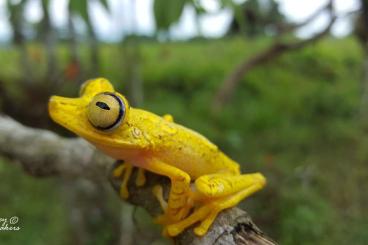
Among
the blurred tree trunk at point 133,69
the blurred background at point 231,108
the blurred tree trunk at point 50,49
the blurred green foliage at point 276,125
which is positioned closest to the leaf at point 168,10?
the blurred background at point 231,108

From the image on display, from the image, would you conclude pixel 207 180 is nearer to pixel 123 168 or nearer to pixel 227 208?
pixel 227 208

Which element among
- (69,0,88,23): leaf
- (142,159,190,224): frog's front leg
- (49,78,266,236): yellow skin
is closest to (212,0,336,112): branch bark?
(69,0,88,23): leaf

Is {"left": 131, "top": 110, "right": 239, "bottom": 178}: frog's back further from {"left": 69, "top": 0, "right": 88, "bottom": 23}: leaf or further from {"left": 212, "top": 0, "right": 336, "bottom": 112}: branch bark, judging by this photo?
{"left": 212, "top": 0, "right": 336, "bottom": 112}: branch bark

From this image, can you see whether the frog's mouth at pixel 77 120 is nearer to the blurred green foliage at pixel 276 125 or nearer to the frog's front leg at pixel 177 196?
the frog's front leg at pixel 177 196

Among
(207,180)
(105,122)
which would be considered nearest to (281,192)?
(207,180)

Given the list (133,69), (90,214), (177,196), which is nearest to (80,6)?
(177,196)

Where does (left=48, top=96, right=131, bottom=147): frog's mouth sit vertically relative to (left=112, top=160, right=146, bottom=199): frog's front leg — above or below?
above
